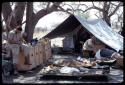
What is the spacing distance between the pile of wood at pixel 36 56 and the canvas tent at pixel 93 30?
2.26m

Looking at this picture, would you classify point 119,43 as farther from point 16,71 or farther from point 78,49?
point 16,71

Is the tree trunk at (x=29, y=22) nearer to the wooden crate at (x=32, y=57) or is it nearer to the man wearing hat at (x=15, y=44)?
the wooden crate at (x=32, y=57)

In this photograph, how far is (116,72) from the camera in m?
9.11

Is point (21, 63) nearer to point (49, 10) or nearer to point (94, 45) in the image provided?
point (94, 45)

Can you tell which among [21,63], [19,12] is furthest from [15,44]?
[19,12]

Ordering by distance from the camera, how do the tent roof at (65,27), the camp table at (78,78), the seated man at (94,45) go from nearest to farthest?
the camp table at (78,78)
the seated man at (94,45)
the tent roof at (65,27)

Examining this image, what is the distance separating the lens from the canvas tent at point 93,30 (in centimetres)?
1264

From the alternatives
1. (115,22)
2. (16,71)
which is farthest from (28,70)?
(115,22)

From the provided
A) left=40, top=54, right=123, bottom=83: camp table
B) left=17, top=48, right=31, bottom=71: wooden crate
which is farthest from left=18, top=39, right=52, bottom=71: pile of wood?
left=40, top=54, right=123, bottom=83: camp table

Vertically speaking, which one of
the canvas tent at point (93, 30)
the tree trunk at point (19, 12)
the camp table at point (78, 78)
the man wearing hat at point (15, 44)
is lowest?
the camp table at point (78, 78)

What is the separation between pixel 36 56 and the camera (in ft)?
32.0

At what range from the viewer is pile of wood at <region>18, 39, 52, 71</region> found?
903cm

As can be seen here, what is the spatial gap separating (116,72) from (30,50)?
2341 mm

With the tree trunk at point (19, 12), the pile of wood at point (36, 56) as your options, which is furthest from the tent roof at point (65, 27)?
the pile of wood at point (36, 56)
